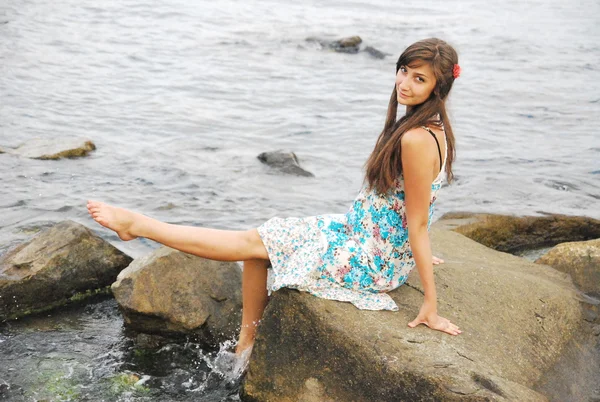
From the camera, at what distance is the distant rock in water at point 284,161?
9438mm

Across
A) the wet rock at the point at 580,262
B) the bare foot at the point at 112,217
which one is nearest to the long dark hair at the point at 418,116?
the bare foot at the point at 112,217

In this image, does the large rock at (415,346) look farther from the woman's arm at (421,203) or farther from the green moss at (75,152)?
the green moss at (75,152)

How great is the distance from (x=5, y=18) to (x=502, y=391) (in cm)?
1489

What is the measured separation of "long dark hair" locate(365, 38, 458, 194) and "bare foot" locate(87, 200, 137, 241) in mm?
1400

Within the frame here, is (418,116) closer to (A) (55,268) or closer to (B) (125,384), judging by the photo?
(B) (125,384)

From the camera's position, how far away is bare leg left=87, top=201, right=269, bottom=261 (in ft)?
14.5

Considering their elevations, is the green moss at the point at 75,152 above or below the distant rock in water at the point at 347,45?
above

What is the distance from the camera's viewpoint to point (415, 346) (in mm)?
4047

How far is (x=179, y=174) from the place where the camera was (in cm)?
910

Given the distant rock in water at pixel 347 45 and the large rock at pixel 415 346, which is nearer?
the large rock at pixel 415 346

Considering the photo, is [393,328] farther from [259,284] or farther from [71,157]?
[71,157]

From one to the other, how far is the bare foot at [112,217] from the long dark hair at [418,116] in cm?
140

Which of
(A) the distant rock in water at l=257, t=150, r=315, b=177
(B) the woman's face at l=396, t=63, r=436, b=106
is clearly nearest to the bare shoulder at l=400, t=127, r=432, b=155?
(B) the woman's face at l=396, t=63, r=436, b=106

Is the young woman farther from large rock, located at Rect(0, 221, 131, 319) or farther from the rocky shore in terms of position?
large rock, located at Rect(0, 221, 131, 319)
